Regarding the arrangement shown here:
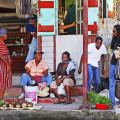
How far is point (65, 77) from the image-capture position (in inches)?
313

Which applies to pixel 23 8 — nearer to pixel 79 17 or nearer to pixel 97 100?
pixel 79 17

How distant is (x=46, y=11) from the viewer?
9062mm

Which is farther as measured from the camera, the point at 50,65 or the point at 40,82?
the point at 50,65

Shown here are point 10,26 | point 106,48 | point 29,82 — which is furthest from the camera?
point 10,26

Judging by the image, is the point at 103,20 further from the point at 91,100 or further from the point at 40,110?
the point at 40,110

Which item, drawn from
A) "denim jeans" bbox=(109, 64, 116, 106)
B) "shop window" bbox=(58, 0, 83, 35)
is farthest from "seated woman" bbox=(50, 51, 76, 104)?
"shop window" bbox=(58, 0, 83, 35)

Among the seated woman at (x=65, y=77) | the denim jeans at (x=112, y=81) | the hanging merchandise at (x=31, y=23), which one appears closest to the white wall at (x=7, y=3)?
the hanging merchandise at (x=31, y=23)

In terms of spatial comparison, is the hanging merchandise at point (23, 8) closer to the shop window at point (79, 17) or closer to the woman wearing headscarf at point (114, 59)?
the shop window at point (79, 17)

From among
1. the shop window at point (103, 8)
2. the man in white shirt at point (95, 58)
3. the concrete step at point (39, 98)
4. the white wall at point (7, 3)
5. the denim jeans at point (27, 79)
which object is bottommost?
the concrete step at point (39, 98)

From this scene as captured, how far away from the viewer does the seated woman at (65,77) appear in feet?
25.2

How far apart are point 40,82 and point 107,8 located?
113 inches

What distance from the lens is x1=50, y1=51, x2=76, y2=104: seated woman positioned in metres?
7.68

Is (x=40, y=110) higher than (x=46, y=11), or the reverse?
(x=46, y=11)

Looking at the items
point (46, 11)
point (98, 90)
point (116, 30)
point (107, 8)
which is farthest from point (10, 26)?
point (116, 30)
